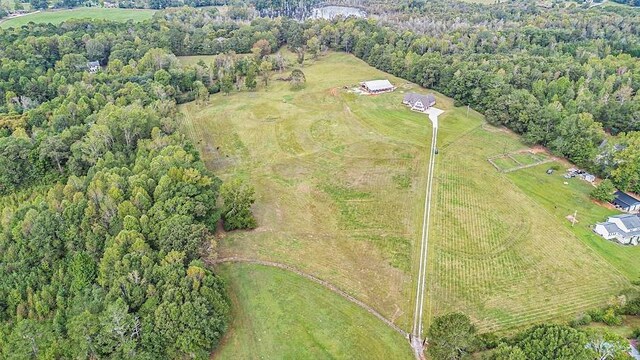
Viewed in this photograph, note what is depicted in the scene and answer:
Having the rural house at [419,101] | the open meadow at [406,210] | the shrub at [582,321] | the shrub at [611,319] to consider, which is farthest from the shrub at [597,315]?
the rural house at [419,101]

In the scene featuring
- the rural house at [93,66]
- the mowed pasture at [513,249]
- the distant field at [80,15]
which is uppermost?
the distant field at [80,15]

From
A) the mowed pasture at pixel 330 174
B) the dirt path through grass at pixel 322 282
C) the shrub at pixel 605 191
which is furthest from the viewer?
the shrub at pixel 605 191

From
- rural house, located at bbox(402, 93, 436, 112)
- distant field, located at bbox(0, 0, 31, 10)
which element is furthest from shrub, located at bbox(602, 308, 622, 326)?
distant field, located at bbox(0, 0, 31, 10)

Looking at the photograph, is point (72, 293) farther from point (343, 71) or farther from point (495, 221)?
point (343, 71)

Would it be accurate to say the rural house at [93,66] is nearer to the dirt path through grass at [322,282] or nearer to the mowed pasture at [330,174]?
the mowed pasture at [330,174]

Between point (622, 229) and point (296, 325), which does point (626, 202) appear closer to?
point (622, 229)

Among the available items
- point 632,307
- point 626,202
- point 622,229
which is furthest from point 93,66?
point 632,307
